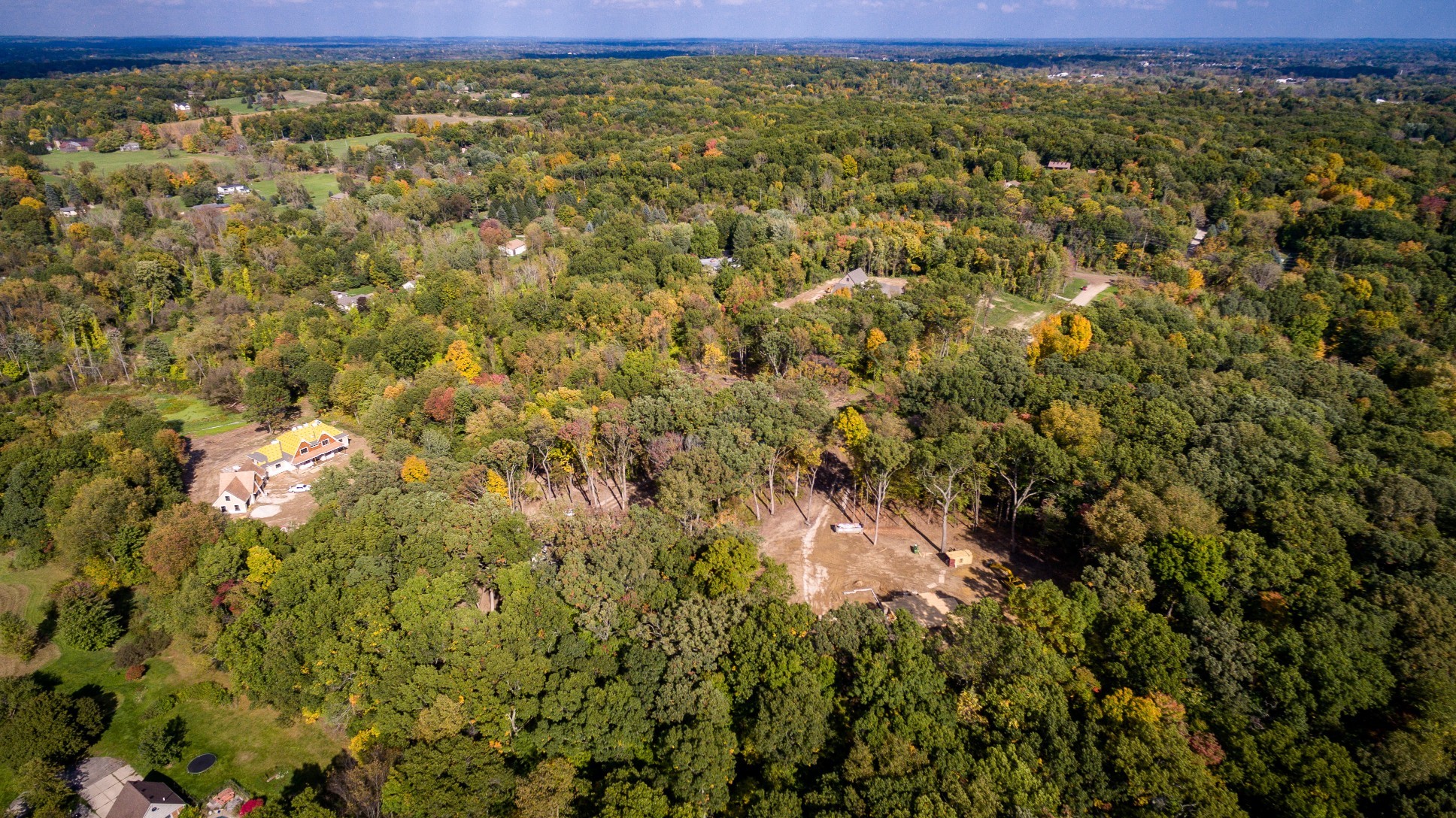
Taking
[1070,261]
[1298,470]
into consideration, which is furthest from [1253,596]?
[1070,261]

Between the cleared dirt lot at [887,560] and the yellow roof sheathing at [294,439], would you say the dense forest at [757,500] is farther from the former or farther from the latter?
the yellow roof sheathing at [294,439]

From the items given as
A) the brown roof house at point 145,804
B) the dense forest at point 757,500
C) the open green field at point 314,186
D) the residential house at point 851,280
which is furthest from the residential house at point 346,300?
the residential house at point 851,280

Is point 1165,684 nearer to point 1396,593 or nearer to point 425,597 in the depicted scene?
point 1396,593

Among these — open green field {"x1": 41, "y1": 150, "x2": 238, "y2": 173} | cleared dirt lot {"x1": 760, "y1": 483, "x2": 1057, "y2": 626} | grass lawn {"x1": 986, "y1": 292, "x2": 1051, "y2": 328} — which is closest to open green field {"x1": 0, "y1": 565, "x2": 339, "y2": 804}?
cleared dirt lot {"x1": 760, "y1": 483, "x2": 1057, "y2": 626}

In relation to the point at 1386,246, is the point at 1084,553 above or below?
below

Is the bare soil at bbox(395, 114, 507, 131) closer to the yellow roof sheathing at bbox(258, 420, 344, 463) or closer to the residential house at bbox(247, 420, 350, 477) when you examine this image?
the yellow roof sheathing at bbox(258, 420, 344, 463)

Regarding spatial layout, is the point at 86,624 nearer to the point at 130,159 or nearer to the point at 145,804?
the point at 145,804
